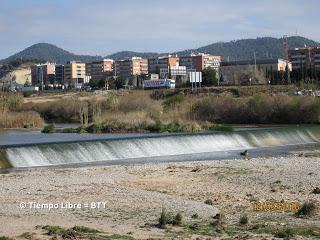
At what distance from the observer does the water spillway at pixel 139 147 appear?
107 ft

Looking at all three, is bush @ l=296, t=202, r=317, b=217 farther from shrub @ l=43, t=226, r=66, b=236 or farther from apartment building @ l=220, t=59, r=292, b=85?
apartment building @ l=220, t=59, r=292, b=85

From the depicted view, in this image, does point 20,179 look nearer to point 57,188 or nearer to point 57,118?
point 57,188

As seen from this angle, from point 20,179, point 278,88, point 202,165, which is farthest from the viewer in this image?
point 278,88

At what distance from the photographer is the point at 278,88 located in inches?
3974

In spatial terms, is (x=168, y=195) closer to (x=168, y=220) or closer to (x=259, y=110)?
(x=168, y=220)

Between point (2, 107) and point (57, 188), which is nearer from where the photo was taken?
point (57, 188)

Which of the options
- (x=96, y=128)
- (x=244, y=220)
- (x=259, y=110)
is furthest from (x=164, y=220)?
(x=259, y=110)

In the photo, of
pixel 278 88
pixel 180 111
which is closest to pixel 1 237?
pixel 180 111

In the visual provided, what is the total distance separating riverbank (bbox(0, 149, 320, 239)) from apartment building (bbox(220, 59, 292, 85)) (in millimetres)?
101798

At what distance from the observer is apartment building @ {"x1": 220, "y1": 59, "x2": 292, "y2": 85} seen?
135 metres

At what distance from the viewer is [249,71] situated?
477 ft

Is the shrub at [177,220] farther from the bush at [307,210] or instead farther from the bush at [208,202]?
the bush at [208,202]

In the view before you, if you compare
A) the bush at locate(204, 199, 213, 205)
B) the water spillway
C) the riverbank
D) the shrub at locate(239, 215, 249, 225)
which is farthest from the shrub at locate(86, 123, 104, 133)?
the shrub at locate(239, 215, 249, 225)

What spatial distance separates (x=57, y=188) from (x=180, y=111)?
160ft
